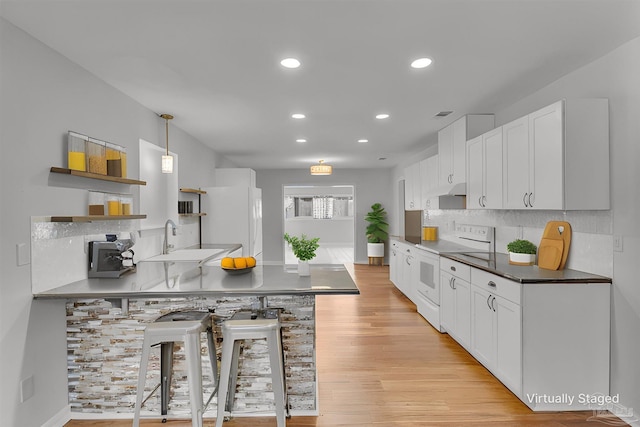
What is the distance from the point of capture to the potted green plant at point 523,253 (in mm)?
3244

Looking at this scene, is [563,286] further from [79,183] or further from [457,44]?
[79,183]

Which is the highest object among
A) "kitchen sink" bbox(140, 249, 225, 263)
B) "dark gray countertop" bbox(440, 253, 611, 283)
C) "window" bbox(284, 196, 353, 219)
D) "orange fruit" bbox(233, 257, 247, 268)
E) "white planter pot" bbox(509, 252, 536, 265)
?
"window" bbox(284, 196, 353, 219)

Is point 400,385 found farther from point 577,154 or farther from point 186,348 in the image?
point 577,154

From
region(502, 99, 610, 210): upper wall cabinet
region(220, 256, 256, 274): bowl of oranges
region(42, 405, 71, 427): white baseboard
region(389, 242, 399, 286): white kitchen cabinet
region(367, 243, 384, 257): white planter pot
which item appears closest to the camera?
region(42, 405, 71, 427): white baseboard

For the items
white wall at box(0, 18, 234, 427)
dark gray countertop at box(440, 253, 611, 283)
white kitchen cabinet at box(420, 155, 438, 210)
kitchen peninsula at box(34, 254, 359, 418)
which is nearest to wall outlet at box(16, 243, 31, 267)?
white wall at box(0, 18, 234, 427)

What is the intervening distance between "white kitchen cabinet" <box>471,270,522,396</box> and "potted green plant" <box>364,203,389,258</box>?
5624mm

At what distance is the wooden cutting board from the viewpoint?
2986 millimetres

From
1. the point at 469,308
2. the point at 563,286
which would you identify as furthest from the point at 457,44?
the point at 469,308

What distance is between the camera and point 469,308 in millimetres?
3473

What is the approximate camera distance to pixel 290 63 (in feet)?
8.82

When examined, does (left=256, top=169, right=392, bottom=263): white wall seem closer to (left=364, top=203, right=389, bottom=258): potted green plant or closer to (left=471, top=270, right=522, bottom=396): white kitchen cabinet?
(left=364, top=203, right=389, bottom=258): potted green plant

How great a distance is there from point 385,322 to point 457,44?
3.35 m

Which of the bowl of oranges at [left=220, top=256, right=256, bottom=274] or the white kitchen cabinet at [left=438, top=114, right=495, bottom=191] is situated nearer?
the bowl of oranges at [left=220, top=256, right=256, bottom=274]

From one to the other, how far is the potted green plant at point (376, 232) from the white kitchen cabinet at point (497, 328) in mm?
5624
